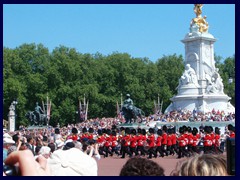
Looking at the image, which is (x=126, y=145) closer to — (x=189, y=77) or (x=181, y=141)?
(x=181, y=141)

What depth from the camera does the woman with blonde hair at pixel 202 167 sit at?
2953mm

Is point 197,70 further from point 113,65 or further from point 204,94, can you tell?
point 113,65

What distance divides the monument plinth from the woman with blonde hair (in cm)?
3465

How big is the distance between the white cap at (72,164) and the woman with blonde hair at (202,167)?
1761 mm

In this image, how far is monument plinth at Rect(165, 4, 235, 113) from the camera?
37.9 m

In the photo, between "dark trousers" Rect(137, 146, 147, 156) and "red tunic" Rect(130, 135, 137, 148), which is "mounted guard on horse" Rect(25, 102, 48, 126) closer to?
"dark trousers" Rect(137, 146, 147, 156)

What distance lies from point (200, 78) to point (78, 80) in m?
18.9

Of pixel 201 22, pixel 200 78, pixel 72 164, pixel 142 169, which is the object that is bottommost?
pixel 72 164

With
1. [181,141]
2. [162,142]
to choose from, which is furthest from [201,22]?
[181,141]

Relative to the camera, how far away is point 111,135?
20234 mm

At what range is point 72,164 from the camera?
4777 mm

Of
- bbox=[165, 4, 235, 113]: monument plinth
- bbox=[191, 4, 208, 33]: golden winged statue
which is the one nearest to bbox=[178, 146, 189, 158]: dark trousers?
bbox=[165, 4, 235, 113]: monument plinth
